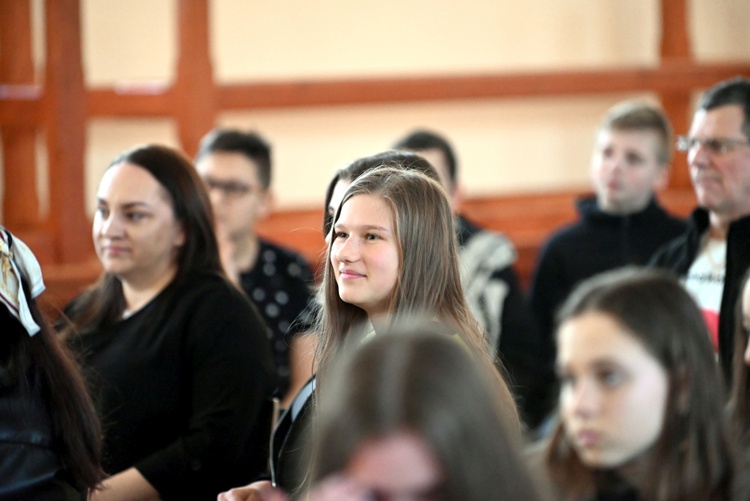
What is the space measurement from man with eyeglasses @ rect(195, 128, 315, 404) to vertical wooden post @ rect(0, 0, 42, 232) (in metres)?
1.21

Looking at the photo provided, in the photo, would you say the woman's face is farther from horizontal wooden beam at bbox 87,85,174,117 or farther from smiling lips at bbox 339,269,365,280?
horizontal wooden beam at bbox 87,85,174,117

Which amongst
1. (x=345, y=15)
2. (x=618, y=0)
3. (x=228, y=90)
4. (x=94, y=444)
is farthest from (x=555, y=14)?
(x=94, y=444)

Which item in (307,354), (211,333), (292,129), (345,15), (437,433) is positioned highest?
(345,15)

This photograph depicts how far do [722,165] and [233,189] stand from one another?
159cm

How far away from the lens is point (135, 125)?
490 centimetres

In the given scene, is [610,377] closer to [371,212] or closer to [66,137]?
[371,212]

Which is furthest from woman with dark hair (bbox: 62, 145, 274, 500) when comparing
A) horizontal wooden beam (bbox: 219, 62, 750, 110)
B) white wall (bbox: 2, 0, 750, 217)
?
white wall (bbox: 2, 0, 750, 217)

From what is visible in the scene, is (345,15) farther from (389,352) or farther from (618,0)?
(389,352)

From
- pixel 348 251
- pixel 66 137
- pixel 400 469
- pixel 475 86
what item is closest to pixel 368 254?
pixel 348 251

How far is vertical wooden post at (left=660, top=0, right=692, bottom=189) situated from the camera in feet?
18.5

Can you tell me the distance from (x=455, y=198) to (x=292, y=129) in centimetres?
186

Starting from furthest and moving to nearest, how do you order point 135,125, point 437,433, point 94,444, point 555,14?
point 555,14 → point 135,125 → point 94,444 → point 437,433

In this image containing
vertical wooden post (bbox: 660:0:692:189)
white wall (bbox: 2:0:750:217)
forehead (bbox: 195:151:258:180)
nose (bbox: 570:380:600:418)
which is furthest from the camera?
vertical wooden post (bbox: 660:0:692:189)

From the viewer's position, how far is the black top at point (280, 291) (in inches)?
135
